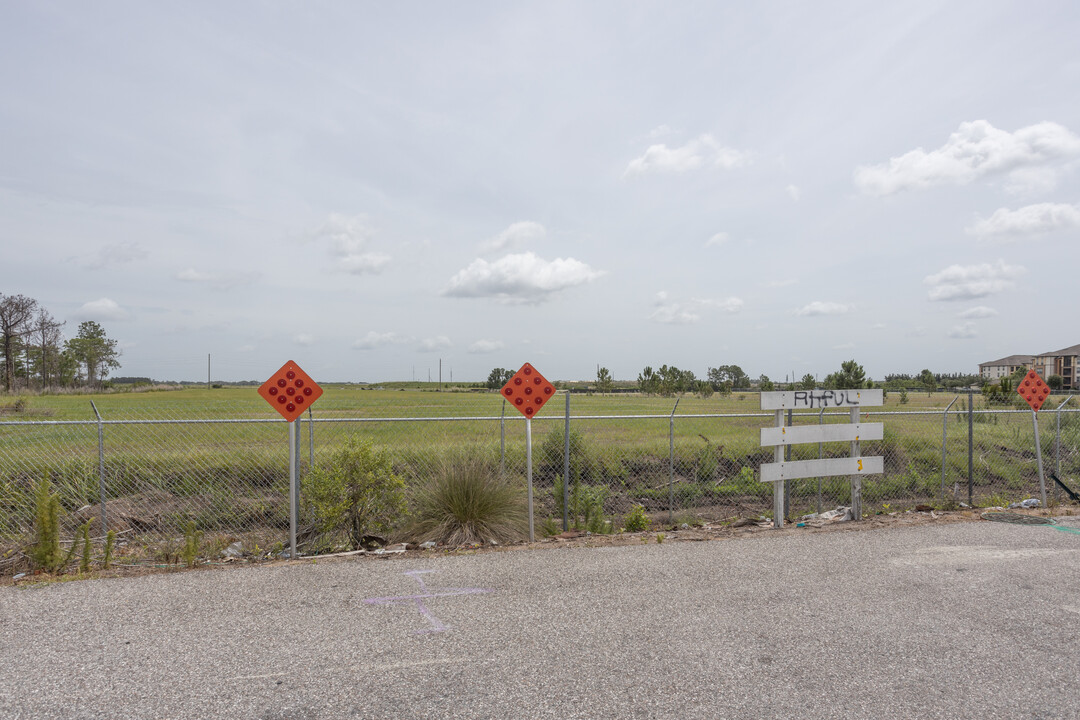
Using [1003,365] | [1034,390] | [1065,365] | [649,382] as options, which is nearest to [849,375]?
[649,382]

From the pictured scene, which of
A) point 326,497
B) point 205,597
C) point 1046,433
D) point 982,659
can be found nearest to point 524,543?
point 326,497

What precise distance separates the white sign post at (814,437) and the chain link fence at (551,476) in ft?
1.00

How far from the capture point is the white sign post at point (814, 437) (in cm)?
803

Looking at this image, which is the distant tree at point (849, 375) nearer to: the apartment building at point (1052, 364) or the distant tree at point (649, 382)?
the distant tree at point (649, 382)

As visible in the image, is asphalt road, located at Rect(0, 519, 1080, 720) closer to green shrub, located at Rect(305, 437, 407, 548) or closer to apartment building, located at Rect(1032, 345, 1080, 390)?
green shrub, located at Rect(305, 437, 407, 548)

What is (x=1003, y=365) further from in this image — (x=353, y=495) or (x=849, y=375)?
(x=353, y=495)

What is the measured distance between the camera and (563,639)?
4254 millimetres

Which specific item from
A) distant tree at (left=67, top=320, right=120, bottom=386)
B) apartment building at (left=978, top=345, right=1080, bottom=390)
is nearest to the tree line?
distant tree at (left=67, top=320, right=120, bottom=386)

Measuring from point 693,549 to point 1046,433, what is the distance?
14738 mm

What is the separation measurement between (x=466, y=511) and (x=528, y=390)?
67.2 inches

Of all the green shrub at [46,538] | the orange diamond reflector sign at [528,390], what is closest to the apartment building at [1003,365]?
the orange diamond reflector sign at [528,390]

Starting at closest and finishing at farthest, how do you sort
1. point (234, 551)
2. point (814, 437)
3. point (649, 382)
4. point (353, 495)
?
point (234, 551) → point (353, 495) → point (814, 437) → point (649, 382)

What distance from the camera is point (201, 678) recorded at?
373 cm

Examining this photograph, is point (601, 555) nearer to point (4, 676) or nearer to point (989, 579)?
point (989, 579)
